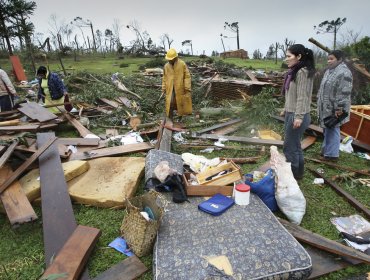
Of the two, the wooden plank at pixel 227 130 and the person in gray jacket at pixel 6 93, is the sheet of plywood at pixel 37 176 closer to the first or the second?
the wooden plank at pixel 227 130

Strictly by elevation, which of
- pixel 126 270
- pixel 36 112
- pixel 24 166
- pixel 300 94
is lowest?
pixel 126 270

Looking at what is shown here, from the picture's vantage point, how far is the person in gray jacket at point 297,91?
3.50 meters

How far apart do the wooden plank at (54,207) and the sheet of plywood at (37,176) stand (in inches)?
3.2

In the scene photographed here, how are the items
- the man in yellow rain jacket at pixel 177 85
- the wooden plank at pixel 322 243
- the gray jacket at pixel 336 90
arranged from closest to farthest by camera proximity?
the wooden plank at pixel 322 243 → the gray jacket at pixel 336 90 → the man in yellow rain jacket at pixel 177 85

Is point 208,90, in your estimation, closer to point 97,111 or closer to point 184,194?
point 97,111

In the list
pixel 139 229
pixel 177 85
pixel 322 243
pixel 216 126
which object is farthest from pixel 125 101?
pixel 322 243

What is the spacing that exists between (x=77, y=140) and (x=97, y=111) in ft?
8.25

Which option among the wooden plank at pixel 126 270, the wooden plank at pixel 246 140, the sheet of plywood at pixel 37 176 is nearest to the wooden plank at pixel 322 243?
the wooden plank at pixel 126 270

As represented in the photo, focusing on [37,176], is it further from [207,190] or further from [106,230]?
[207,190]

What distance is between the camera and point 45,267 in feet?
9.08

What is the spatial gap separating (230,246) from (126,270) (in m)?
1.01

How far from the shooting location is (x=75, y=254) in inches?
106

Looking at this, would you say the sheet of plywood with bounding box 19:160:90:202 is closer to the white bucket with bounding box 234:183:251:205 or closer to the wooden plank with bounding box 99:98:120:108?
the white bucket with bounding box 234:183:251:205

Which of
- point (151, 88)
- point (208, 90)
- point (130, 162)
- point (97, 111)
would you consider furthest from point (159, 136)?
point (151, 88)
